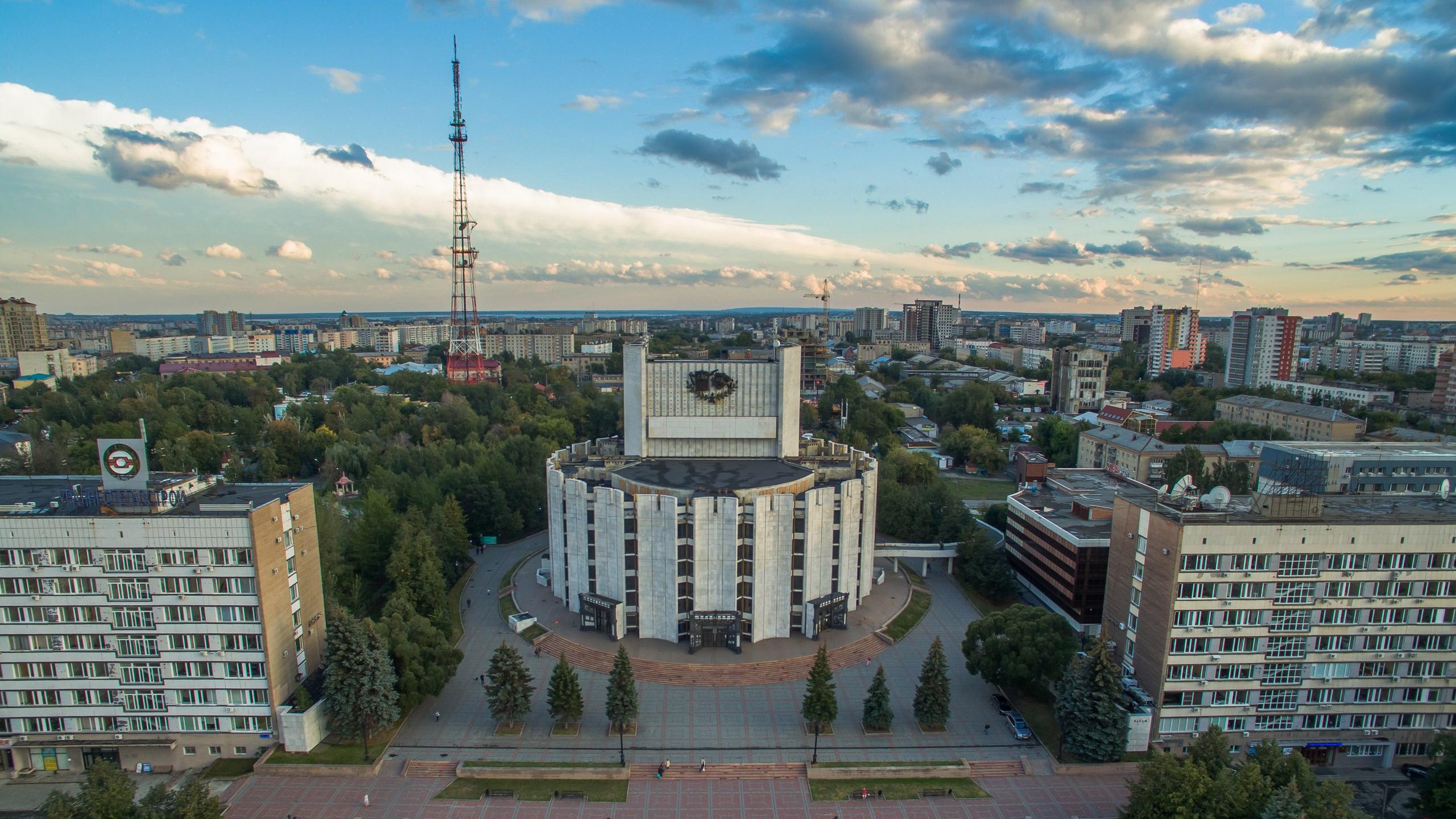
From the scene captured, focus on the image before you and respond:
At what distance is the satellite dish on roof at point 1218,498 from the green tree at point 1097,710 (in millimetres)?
11031

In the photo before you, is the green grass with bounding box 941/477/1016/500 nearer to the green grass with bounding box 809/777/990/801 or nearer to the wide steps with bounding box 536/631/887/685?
the wide steps with bounding box 536/631/887/685

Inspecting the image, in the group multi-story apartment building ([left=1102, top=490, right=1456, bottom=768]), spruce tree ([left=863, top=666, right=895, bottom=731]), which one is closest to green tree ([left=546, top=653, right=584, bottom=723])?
Result: spruce tree ([left=863, top=666, right=895, bottom=731])

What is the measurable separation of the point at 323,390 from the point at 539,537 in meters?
135

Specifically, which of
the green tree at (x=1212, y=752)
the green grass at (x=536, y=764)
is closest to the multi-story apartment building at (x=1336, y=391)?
the green tree at (x=1212, y=752)

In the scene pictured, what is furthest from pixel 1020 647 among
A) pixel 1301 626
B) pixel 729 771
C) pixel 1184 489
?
pixel 729 771

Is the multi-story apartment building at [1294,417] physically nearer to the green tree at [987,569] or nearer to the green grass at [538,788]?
the green tree at [987,569]

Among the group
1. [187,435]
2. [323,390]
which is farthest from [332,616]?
[323,390]

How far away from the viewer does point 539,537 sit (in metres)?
88.6

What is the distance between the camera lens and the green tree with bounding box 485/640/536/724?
49125 mm

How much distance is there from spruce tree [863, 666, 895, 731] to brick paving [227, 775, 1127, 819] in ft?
21.5

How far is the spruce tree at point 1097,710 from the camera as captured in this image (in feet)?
146

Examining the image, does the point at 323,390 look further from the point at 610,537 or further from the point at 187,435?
the point at 610,537

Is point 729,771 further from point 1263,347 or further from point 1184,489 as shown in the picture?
point 1263,347

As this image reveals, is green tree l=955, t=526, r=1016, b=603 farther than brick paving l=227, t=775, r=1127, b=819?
Yes
